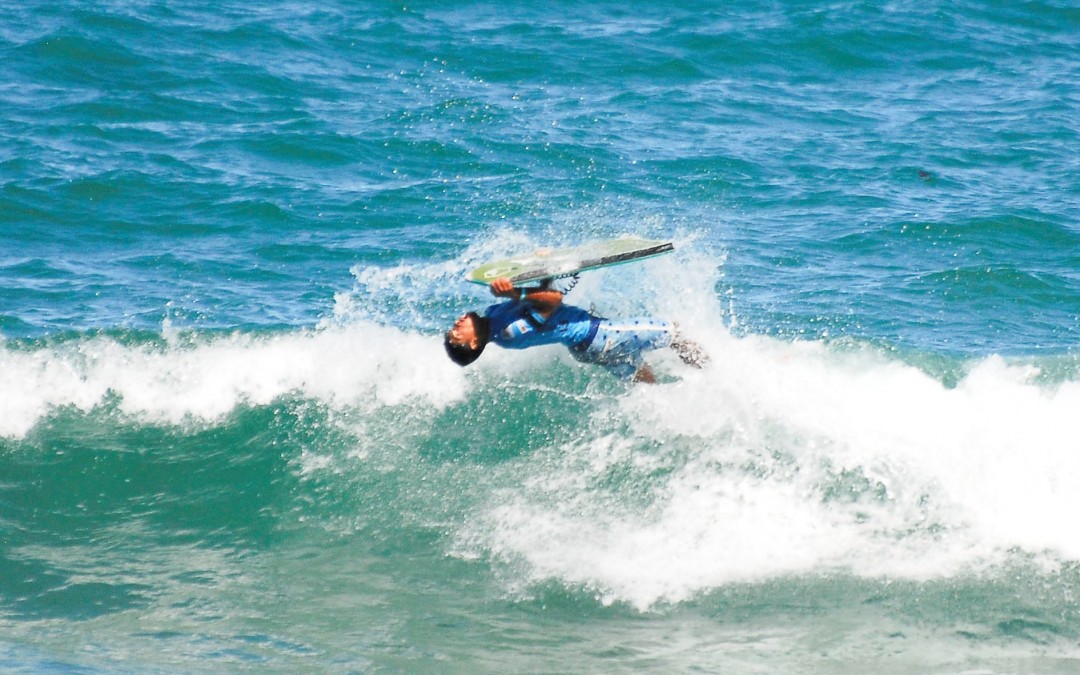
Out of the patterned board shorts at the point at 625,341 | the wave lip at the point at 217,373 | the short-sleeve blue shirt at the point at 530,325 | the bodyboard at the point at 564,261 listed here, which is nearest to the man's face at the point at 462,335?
the short-sleeve blue shirt at the point at 530,325

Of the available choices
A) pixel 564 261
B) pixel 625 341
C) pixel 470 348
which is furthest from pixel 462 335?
pixel 625 341

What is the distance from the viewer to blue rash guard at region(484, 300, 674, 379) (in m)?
8.88

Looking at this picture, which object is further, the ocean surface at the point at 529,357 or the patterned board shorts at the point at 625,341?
the patterned board shorts at the point at 625,341

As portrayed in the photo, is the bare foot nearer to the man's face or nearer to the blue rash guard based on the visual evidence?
the blue rash guard

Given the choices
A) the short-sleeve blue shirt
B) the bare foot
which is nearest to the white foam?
the bare foot

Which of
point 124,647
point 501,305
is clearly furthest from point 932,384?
point 124,647

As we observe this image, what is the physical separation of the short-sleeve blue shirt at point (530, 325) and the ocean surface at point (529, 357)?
49.4 inches

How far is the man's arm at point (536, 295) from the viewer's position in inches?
340

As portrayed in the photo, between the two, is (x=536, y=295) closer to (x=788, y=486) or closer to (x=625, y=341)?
(x=625, y=341)

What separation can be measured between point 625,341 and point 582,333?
358 millimetres

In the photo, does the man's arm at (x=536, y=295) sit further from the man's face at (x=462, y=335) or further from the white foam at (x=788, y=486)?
the white foam at (x=788, y=486)

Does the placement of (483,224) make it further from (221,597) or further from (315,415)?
(221,597)

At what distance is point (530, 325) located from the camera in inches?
350

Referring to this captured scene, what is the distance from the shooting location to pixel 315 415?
11.0 m
